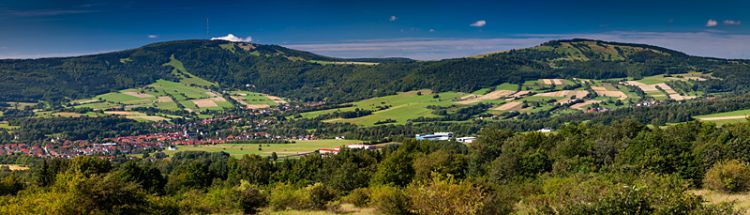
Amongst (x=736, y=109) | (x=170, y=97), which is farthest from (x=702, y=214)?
(x=170, y=97)

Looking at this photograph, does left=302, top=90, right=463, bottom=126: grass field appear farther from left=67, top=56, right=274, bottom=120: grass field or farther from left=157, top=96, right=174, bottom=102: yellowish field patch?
left=157, top=96, right=174, bottom=102: yellowish field patch

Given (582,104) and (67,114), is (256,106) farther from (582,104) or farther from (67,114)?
(582,104)

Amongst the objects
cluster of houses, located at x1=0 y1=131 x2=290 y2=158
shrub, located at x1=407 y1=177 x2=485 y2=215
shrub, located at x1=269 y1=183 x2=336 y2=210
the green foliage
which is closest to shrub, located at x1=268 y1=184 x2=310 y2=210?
shrub, located at x1=269 y1=183 x2=336 y2=210

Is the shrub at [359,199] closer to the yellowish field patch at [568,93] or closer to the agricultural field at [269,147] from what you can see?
the agricultural field at [269,147]

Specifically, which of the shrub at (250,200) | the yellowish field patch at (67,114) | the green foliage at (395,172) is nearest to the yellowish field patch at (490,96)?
the green foliage at (395,172)

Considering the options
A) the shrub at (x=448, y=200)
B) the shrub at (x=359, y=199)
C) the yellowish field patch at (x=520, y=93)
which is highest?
the shrub at (x=448, y=200)

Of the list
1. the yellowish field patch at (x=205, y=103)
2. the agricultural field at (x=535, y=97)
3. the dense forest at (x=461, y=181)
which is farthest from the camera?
the yellowish field patch at (x=205, y=103)

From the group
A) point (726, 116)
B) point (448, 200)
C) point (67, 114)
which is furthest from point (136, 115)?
point (448, 200)
